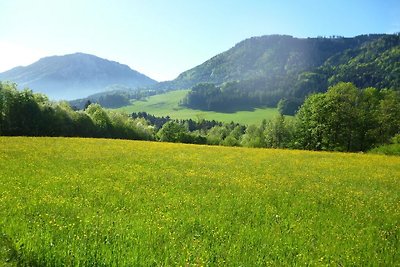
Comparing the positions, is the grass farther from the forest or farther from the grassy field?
the grassy field

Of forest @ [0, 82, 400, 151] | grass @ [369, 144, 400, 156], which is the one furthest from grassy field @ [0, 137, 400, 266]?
forest @ [0, 82, 400, 151]

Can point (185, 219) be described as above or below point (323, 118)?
above

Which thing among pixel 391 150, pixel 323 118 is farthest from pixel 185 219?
pixel 323 118

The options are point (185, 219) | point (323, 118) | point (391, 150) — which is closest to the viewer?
point (185, 219)

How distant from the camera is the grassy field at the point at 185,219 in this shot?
855 centimetres

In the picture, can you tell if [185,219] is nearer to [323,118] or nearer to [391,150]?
[391,150]

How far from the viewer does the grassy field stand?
8.55 meters

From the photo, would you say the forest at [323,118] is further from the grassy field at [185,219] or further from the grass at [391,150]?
the grassy field at [185,219]

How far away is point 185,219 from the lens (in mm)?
11648

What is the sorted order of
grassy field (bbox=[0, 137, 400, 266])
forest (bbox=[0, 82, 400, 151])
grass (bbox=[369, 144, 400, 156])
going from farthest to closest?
forest (bbox=[0, 82, 400, 151]) < grass (bbox=[369, 144, 400, 156]) < grassy field (bbox=[0, 137, 400, 266])

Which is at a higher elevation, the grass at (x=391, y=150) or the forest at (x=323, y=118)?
the forest at (x=323, y=118)

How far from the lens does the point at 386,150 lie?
5334cm

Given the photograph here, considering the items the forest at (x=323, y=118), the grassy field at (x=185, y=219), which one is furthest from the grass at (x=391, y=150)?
the grassy field at (x=185, y=219)

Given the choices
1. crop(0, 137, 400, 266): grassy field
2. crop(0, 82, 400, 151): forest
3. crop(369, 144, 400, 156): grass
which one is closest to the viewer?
crop(0, 137, 400, 266): grassy field
